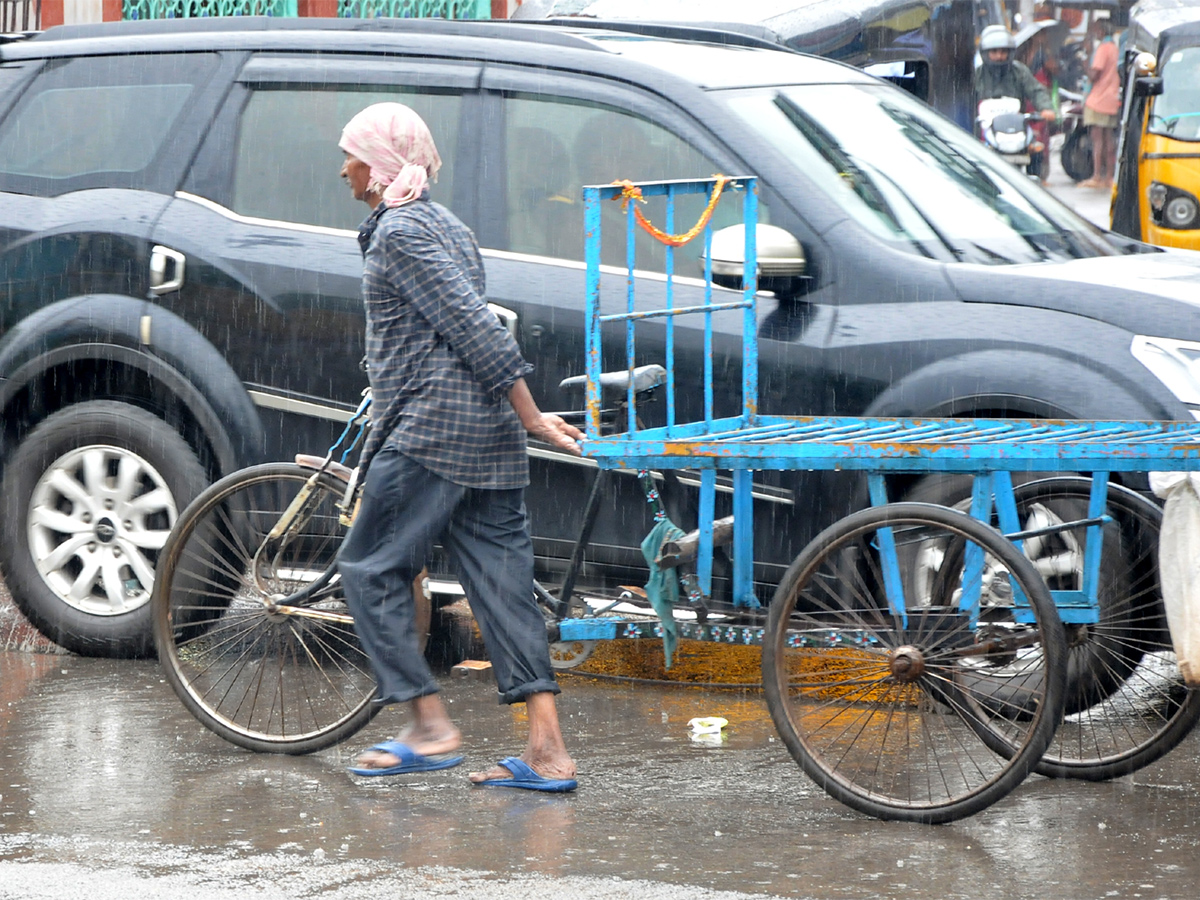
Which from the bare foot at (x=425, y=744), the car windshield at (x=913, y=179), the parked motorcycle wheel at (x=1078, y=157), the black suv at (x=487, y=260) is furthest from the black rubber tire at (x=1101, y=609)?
the parked motorcycle wheel at (x=1078, y=157)

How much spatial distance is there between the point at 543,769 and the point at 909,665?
100 cm

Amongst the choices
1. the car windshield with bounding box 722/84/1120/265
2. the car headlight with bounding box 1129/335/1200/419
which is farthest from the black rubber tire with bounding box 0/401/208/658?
the car headlight with bounding box 1129/335/1200/419

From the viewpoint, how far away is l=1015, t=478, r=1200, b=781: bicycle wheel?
494 cm

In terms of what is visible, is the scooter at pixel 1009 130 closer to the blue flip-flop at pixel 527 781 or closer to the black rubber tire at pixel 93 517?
the black rubber tire at pixel 93 517

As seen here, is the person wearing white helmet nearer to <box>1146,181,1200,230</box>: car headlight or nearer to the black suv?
<box>1146,181,1200,230</box>: car headlight

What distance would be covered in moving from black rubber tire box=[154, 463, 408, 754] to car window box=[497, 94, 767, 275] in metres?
1.20

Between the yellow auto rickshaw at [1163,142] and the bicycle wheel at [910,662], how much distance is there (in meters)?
8.87

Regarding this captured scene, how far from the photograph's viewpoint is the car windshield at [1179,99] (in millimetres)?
13508

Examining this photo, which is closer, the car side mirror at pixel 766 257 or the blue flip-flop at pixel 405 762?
the blue flip-flop at pixel 405 762

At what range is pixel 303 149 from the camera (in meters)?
6.44

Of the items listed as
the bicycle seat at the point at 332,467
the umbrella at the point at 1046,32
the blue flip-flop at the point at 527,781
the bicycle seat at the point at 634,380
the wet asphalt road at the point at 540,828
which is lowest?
the wet asphalt road at the point at 540,828

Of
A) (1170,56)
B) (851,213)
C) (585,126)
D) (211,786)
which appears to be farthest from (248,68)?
(1170,56)

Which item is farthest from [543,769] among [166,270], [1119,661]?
[166,270]

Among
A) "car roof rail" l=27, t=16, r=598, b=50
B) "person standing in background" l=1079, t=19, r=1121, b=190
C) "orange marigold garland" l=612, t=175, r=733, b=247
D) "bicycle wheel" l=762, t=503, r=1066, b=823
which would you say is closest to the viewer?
"bicycle wheel" l=762, t=503, r=1066, b=823
